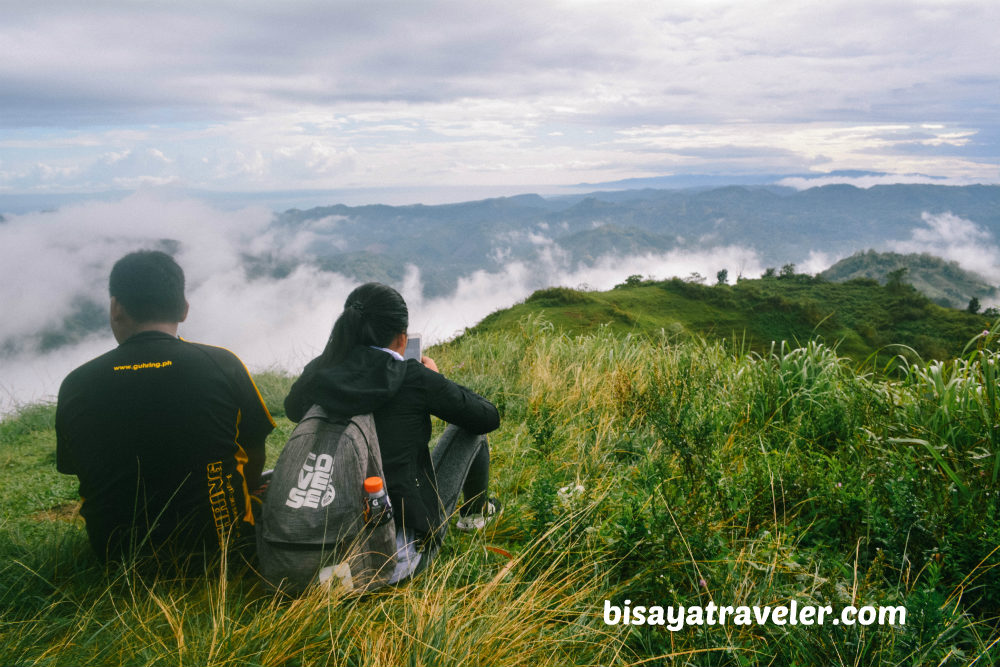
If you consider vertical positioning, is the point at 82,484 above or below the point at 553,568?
above

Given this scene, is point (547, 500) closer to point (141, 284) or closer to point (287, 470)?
point (287, 470)

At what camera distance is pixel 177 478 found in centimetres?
234

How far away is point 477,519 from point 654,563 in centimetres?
104

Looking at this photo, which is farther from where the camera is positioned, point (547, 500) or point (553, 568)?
point (547, 500)

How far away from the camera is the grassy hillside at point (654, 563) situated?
1.93 m

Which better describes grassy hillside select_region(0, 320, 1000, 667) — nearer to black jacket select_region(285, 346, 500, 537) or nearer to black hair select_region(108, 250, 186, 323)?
black jacket select_region(285, 346, 500, 537)

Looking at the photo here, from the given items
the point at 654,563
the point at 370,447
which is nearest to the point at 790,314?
the point at 654,563

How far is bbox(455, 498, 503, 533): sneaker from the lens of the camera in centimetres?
306

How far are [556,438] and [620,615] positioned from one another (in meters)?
2.31

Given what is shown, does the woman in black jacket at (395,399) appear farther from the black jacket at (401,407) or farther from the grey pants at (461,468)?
the grey pants at (461,468)

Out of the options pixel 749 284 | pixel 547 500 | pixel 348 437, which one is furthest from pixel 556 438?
pixel 749 284

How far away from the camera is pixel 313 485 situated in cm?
224

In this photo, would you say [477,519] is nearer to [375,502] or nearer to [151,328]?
[375,502]

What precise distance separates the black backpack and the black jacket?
0.41ft
